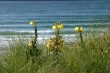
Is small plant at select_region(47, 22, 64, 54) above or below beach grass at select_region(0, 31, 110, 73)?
above

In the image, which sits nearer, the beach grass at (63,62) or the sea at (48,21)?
the beach grass at (63,62)

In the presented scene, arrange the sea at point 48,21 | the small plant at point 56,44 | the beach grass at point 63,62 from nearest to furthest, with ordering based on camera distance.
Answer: the beach grass at point 63,62 < the small plant at point 56,44 < the sea at point 48,21

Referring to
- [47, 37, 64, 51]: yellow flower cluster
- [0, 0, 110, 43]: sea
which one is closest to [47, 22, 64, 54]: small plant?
[47, 37, 64, 51]: yellow flower cluster

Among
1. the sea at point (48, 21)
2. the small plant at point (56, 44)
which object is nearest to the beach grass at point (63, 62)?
the small plant at point (56, 44)

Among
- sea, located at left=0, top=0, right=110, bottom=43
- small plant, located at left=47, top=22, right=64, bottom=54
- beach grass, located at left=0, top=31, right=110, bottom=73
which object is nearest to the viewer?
beach grass, located at left=0, top=31, right=110, bottom=73

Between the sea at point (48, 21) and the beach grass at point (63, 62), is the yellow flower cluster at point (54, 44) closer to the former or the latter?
the beach grass at point (63, 62)

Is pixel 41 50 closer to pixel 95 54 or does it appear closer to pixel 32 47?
pixel 32 47

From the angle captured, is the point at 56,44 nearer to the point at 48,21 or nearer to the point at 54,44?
the point at 54,44

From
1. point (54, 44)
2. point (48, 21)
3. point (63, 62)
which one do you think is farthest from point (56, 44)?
point (48, 21)

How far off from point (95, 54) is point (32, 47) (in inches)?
52.7

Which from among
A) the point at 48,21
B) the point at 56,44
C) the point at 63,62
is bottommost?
the point at 63,62

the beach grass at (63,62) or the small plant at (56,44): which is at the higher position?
the small plant at (56,44)

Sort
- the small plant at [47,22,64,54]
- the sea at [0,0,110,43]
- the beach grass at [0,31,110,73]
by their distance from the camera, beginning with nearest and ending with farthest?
1. the beach grass at [0,31,110,73]
2. the small plant at [47,22,64,54]
3. the sea at [0,0,110,43]

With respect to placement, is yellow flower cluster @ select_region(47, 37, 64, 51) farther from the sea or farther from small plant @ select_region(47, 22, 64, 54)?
the sea
